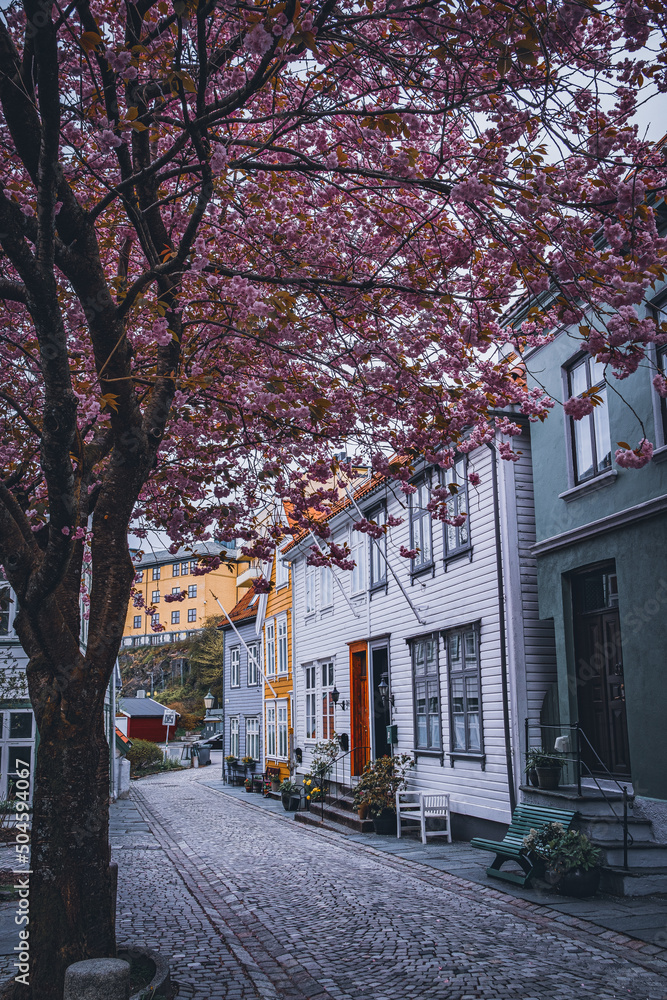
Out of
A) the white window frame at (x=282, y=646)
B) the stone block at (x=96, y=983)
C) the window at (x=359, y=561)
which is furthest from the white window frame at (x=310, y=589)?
the stone block at (x=96, y=983)

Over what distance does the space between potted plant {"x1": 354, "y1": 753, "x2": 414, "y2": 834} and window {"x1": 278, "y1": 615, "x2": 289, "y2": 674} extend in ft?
39.5

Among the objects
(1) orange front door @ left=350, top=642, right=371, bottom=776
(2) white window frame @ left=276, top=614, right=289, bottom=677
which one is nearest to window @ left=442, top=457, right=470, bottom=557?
(1) orange front door @ left=350, top=642, right=371, bottom=776

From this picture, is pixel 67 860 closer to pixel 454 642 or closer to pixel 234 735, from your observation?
pixel 454 642

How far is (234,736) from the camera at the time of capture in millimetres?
36156

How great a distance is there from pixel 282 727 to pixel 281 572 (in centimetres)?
518

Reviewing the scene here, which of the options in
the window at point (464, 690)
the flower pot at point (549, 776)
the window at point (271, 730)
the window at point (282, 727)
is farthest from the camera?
the window at point (271, 730)

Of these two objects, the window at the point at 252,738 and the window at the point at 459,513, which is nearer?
the window at the point at 459,513

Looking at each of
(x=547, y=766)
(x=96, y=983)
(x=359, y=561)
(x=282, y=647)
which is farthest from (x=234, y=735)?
(x=96, y=983)

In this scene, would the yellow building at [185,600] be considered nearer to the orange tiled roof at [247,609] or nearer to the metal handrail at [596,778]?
the orange tiled roof at [247,609]

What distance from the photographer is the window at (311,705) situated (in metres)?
23.5

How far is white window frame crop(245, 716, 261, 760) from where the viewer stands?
3219cm

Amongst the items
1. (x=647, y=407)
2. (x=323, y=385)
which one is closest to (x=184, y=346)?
(x=323, y=385)

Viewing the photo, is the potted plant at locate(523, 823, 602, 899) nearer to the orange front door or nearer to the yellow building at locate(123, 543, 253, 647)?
the orange front door

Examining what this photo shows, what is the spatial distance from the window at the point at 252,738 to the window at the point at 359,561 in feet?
47.0
